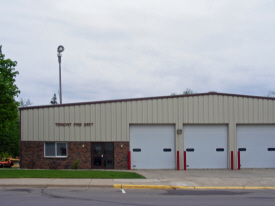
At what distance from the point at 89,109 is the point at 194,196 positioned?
12.7 meters

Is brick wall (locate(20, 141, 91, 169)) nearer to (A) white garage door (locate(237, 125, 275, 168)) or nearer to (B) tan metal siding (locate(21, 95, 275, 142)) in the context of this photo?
(B) tan metal siding (locate(21, 95, 275, 142))

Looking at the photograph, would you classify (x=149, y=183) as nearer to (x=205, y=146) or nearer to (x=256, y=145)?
(x=205, y=146)

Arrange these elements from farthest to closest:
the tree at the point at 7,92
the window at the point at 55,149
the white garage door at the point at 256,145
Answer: the white garage door at the point at 256,145 → the window at the point at 55,149 → the tree at the point at 7,92

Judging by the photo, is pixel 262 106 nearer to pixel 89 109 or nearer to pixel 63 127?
pixel 89 109

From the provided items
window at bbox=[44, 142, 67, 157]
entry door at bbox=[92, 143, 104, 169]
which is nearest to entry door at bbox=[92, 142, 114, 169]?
entry door at bbox=[92, 143, 104, 169]

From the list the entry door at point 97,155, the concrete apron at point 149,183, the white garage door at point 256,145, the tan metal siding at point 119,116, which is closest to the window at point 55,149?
the tan metal siding at point 119,116

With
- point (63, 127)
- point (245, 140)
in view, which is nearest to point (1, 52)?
point (63, 127)

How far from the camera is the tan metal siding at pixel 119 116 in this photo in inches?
939

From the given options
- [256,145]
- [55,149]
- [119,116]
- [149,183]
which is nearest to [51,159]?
[55,149]

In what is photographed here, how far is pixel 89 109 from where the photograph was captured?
2392 cm

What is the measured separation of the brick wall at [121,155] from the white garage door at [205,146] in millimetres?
4246

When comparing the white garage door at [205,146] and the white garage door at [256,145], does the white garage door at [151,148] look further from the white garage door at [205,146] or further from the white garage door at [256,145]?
the white garage door at [256,145]

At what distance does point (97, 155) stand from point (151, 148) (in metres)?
3.85

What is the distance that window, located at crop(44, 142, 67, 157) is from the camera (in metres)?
24.0
